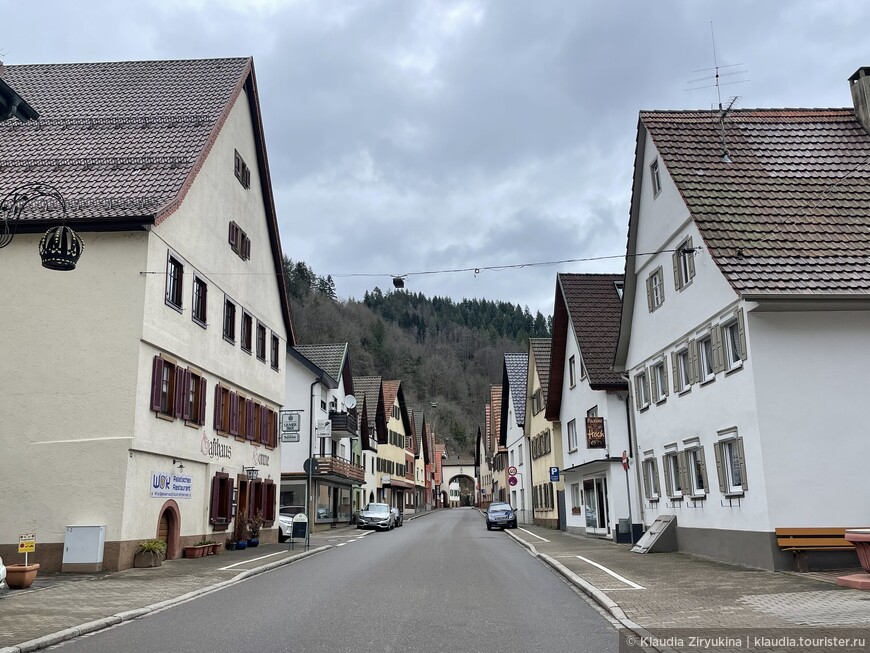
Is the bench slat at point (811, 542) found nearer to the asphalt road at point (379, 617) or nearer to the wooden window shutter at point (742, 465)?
the wooden window shutter at point (742, 465)

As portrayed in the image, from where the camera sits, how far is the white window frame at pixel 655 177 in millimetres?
22031

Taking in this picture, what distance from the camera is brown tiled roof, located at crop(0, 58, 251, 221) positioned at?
19.8 metres

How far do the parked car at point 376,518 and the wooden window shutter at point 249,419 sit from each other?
18515 millimetres

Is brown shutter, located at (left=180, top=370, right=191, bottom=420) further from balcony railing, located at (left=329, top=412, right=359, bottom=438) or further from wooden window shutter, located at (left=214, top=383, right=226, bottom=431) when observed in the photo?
balcony railing, located at (left=329, top=412, right=359, bottom=438)

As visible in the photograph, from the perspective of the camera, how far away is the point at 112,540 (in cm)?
1736

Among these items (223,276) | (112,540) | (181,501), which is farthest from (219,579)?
(223,276)

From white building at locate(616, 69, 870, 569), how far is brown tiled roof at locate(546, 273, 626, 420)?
523 cm

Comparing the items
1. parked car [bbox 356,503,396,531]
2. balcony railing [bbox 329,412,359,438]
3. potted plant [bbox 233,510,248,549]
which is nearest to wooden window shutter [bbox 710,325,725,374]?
potted plant [bbox 233,510,248,549]

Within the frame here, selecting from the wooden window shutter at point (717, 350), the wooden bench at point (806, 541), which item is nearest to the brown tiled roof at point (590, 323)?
the wooden window shutter at point (717, 350)

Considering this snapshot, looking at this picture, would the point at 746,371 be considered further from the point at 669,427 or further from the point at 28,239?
the point at 28,239

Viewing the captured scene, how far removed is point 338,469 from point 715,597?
35453mm

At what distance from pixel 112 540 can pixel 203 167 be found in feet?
33.9

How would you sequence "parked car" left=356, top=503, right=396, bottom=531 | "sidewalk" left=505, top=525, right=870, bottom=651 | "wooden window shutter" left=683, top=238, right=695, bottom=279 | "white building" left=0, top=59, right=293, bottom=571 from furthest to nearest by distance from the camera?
"parked car" left=356, top=503, right=396, bottom=531 < "wooden window shutter" left=683, top=238, right=695, bottom=279 < "white building" left=0, top=59, right=293, bottom=571 < "sidewalk" left=505, top=525, right=870, bottom=651

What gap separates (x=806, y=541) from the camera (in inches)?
612
